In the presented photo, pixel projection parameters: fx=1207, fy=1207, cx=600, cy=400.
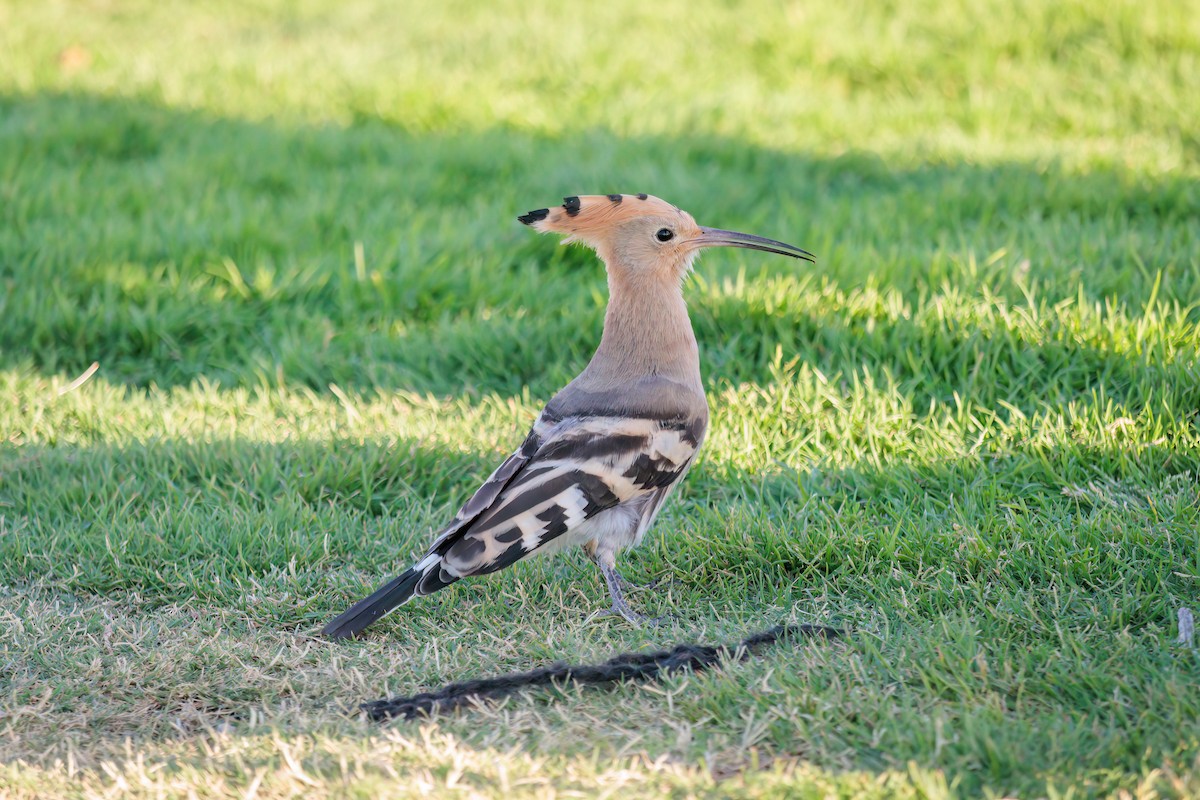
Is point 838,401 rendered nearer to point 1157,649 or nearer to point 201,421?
point 1157,649

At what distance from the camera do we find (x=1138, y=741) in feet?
7.68

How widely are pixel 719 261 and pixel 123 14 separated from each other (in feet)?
17.6

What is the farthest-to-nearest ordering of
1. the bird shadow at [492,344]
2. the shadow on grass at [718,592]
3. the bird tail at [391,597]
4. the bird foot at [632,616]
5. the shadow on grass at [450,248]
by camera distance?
the shadow on grass at [450,248] < the bird shadow at [492,344] < the bird foot at [632,616] < the bird tail at [391,597] < the shadow on grass at [718,592]

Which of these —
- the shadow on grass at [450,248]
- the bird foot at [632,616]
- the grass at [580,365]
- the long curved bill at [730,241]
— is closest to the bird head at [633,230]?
the long curved bill at [730,241]

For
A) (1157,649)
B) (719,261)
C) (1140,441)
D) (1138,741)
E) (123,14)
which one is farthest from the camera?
(123,14)

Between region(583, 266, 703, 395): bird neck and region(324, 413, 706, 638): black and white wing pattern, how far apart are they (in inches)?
7.2

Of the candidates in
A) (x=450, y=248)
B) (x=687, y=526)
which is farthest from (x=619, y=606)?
(x=450, y=248)

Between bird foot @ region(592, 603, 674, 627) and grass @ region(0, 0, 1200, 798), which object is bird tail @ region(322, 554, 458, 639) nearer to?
grass @ region(0, 0, 1200, 798)

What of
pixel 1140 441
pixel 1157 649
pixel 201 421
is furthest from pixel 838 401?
pixel 201 421

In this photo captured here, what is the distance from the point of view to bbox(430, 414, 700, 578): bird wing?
9.73 feet

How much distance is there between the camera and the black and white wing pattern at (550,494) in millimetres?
2951

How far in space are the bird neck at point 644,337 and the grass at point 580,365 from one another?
444 millimetres

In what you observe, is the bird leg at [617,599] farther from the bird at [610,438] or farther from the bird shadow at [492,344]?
the bird shadow at [492,344]

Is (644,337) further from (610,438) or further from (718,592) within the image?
(718,592)
